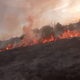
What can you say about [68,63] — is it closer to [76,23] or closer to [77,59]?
[77,59]

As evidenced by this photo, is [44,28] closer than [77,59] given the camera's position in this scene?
No

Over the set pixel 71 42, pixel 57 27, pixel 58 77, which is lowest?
pixel 58 77

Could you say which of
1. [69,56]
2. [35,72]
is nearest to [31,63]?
[35,72]

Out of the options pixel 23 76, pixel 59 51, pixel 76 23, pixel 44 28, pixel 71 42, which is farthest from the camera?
pixel 44 28

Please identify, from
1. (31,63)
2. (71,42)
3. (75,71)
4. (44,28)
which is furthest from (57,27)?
(75,71)

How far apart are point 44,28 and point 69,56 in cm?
3953

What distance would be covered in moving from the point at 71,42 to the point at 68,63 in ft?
17.4

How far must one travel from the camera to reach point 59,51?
15.4 metres

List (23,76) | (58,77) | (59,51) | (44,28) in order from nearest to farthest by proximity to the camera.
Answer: (58,77) < (23,76) < (59,51) < (44,28)

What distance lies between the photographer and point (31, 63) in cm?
1431

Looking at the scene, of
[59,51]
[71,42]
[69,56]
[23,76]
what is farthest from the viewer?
[71,42]

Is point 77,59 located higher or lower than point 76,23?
lower

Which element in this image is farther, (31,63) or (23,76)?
(31,63)

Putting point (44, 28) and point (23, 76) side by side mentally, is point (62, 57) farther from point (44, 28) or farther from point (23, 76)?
point (44, 28)
